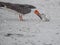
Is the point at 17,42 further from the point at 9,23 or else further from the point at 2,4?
A: the point at 2,4

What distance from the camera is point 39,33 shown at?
7246mm

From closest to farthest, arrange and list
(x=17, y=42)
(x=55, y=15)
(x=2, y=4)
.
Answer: (x=17, y=42), (x=2, y=4), (x=55, y=15)

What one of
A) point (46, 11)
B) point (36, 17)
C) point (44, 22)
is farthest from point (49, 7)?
point (44, 22)

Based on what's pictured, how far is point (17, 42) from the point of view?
6.41 metres

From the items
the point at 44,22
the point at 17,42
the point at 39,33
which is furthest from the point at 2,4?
the point at 17,42

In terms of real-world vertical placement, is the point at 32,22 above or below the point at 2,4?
below

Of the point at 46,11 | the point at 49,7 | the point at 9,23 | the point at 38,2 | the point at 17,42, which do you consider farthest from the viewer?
the point at 38,2

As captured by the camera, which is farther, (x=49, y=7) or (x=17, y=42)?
(x=49, y=7)

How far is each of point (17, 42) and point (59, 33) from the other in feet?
4.56

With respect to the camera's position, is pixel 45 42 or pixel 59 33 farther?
pixel 59 33

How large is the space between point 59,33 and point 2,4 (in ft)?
8.45

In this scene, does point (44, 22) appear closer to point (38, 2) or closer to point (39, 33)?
point (39, 33)

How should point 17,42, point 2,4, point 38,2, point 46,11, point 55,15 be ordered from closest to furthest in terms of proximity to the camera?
point 17,42 < point 2,4 < point 55,15 < point 46,11 < point 38,2

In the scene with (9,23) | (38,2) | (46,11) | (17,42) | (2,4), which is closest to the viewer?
(17,42)
